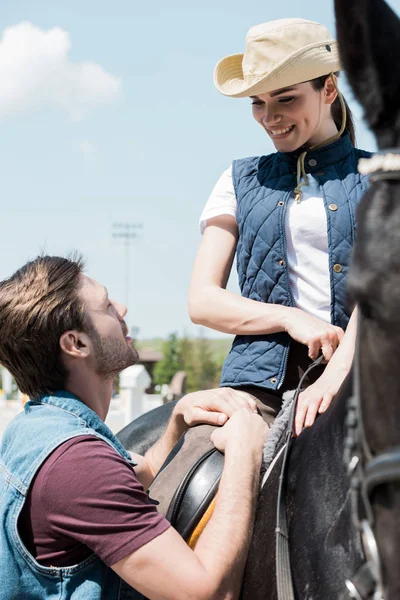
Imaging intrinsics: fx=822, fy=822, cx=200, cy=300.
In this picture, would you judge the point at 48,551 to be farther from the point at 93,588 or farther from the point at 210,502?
the point at 210,502

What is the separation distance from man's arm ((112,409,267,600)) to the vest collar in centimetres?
109

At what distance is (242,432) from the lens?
263cm

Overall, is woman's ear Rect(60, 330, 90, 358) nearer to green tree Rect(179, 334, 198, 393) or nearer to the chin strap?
the chin strap

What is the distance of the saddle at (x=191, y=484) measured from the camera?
8.74 feet

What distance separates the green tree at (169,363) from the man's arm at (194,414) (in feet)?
170

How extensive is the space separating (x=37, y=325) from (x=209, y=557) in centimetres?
99

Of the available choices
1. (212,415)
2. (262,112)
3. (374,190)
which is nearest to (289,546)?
(212,415)

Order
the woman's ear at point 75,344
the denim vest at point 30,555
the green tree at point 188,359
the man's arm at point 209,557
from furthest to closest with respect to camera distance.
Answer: the green tree at point 188,359
the woman's ear at point 75,344
the denim vest at point 30,555
the man's arm at point 209,557

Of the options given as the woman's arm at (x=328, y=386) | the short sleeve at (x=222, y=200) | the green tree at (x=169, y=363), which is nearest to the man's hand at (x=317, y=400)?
the woman's arm at (x=328, y=386)

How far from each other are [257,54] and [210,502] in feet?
5.17

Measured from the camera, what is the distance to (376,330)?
1372mm

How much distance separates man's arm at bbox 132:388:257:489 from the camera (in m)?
2.81

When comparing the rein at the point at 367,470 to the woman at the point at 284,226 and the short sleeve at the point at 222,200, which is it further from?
the short sleeve at the point at 222,200

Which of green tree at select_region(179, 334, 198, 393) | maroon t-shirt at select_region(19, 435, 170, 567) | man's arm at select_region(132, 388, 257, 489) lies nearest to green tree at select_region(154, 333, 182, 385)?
green tree at select_region(179, 334, 198, 393)
